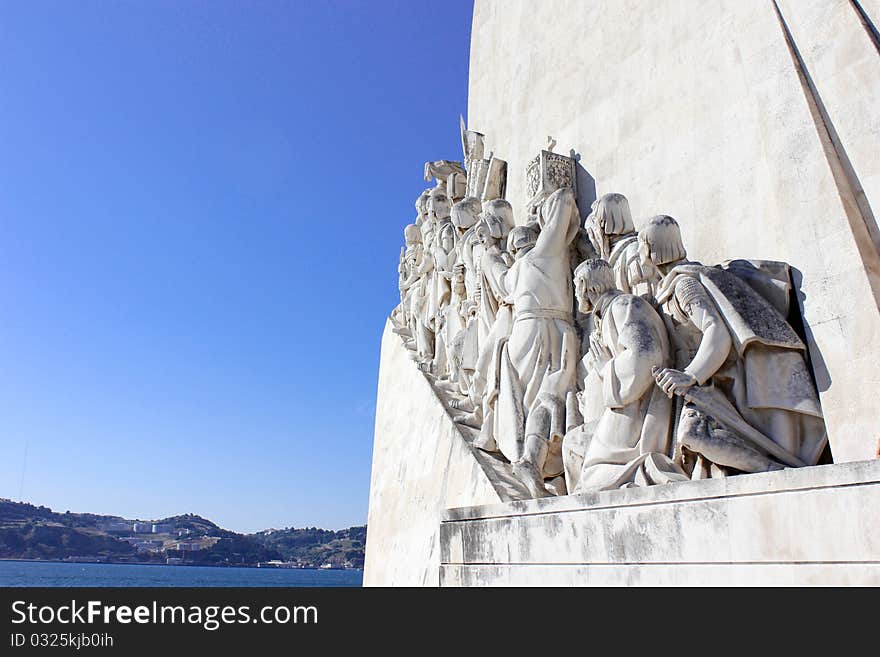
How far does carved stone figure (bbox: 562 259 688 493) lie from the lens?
2.85 m

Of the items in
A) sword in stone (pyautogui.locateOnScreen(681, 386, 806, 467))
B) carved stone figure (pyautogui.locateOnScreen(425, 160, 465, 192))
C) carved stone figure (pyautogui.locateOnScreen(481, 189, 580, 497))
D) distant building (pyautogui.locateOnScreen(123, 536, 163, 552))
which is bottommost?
sword in stone (pyautogui.locateOnScreen(681, 386, 806, 467))

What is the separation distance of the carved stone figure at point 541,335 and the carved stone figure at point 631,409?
868mm

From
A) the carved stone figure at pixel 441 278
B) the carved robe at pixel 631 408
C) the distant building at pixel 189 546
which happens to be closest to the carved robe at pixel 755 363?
the carved robe at pixel 631 408

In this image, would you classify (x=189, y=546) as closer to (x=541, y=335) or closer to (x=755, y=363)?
(x=541, y=335)

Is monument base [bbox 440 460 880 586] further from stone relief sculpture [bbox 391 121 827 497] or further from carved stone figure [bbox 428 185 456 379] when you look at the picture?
carved stone figure [bbox 428 185 456 379]

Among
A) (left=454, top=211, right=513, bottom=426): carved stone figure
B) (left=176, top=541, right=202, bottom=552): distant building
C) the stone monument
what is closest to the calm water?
(left=176, top=541, right=202, bottom=552): distant building

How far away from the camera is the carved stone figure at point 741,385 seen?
258 cm

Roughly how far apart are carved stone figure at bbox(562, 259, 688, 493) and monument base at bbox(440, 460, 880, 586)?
8.4 inches

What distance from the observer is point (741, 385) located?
2.74 meters

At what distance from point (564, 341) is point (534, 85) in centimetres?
248

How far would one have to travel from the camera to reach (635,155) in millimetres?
4250

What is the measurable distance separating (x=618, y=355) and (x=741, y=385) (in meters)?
0.52
